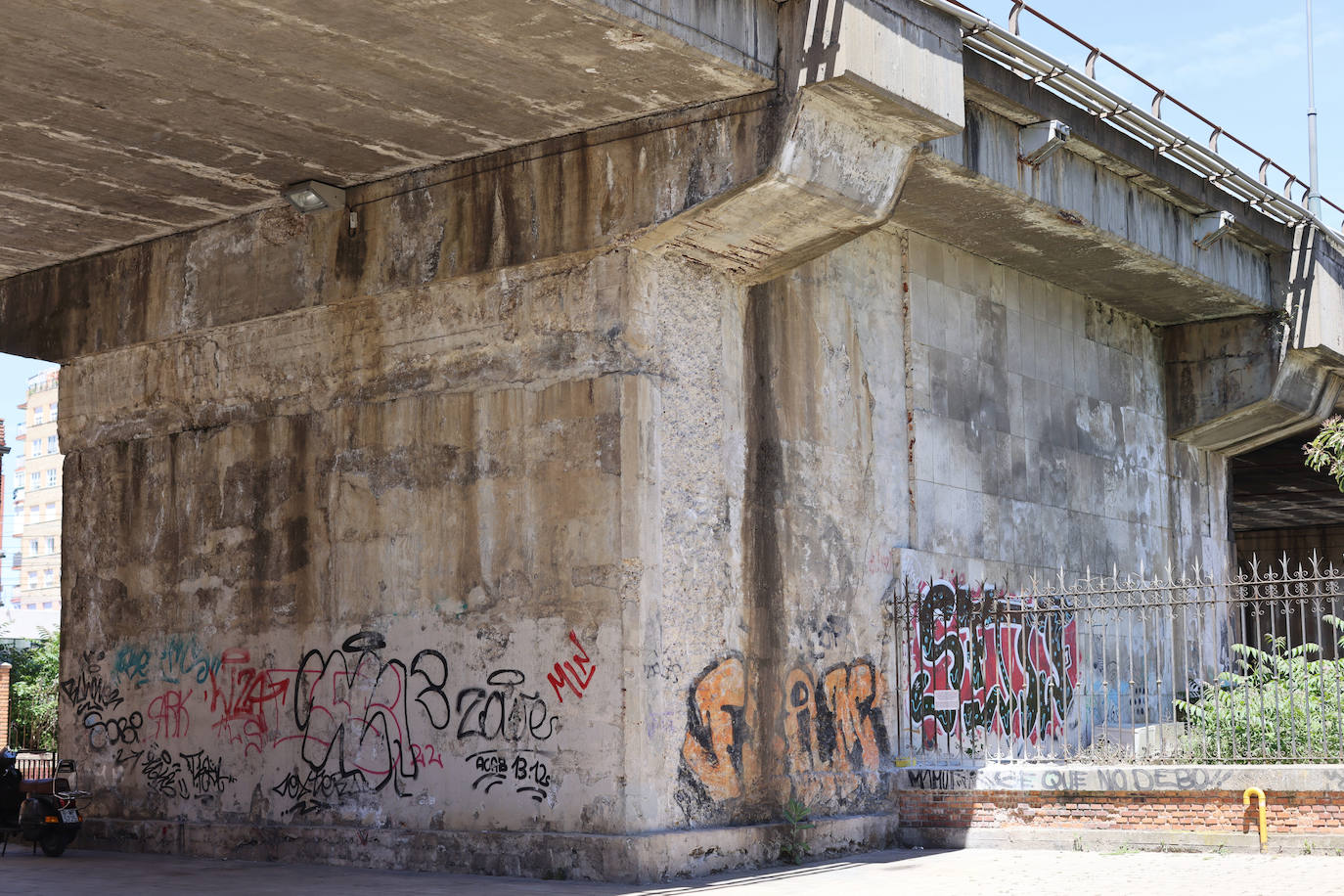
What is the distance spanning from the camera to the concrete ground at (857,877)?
1246cm

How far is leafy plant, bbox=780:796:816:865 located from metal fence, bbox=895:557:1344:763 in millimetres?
2374

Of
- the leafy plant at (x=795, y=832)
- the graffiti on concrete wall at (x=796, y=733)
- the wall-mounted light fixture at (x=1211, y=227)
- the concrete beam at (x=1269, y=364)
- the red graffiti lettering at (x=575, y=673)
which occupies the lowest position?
the leafy plant at (x=795, y=832)

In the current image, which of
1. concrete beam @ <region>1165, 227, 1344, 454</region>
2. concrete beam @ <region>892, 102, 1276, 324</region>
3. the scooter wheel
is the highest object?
concrete beam @ <region>892, 102, 1276, 324</region>

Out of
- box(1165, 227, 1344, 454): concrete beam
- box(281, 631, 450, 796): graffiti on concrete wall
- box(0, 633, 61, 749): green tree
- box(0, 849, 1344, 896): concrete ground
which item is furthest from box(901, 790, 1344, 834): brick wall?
box(0, 633, 61, 749): green tree

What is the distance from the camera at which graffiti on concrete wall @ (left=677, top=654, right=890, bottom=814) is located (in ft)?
46.1

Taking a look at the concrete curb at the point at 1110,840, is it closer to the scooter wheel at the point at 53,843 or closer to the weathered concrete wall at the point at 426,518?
the weathered concrete wall at the point at 426,518

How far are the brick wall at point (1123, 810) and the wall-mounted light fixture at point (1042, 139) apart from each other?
711 centimetres

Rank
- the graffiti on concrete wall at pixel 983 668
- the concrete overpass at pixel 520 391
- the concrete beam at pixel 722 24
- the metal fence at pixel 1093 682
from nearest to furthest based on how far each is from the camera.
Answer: the concrete beam at pixel 722 24
the concrete overpass at pixel 520 391
the metal fence at pixel 1093 682
the graffiti on concrete wall at pixel 983 668

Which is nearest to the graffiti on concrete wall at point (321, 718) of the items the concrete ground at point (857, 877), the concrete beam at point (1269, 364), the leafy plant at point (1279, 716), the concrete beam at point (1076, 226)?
the concrete ground at point (857, 877)

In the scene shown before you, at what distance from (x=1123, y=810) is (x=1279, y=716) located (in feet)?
5.97

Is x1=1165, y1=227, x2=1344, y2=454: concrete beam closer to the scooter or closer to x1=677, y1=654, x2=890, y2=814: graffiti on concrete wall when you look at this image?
x1=677, y1=654, x2=890, y2=814: graffiti on concrete wall

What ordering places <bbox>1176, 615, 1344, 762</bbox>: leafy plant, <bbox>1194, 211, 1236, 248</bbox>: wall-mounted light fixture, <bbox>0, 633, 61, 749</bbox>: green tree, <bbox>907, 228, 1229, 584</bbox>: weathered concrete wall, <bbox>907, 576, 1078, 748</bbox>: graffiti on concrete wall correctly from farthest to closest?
<bbox>0, 633, 61, 749</bbox>: green tree, <bbox>1194, 211, 1236, 248</bbox>: wall-mounted light fixture, <bbox>907, 228, 1229, 584</bbox>: weathered concrete wall, <bbox>907, 576, 1078, 748</bbox>: graffiti on concrete wall, <bbox>1176, 615, 1344, 762</bbox>: leafy plant

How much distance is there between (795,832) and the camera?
14789mm

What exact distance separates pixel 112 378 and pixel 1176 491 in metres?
16.0
